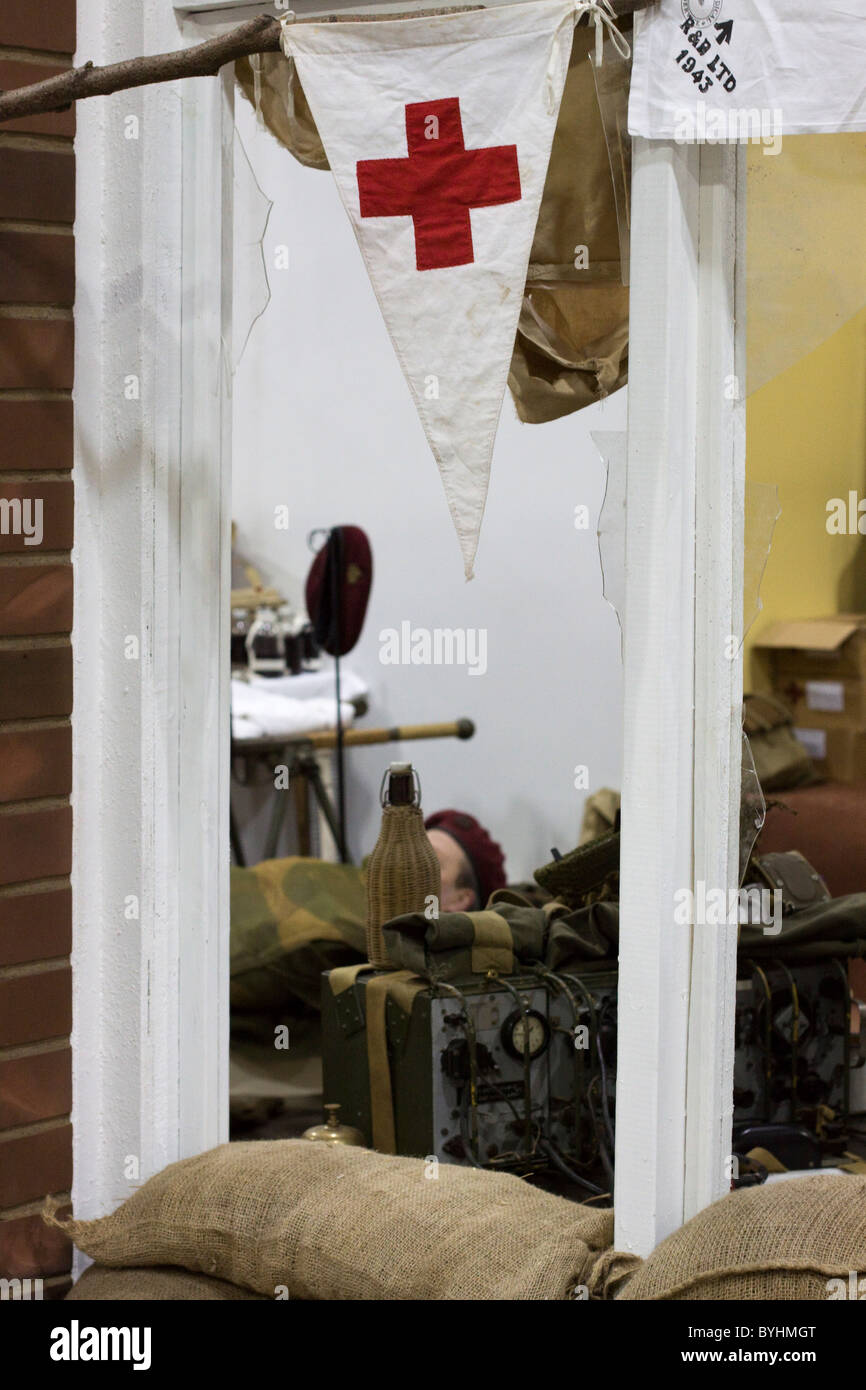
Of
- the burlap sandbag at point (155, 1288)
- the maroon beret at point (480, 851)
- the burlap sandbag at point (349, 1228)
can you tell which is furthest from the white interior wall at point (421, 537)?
the burlap sandbag at point (155, 1288)

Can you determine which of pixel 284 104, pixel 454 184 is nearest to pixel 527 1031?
pixel 454 184

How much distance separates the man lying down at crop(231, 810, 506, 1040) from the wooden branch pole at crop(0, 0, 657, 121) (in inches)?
50.7

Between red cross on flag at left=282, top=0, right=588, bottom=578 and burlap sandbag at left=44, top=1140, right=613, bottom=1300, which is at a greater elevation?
red cross on flag at left=282, top=0, right=588, bottom=578

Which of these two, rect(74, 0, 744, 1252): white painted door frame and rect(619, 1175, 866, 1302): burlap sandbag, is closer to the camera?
rect(619, 1175, 866, 1302): burlap sandbag

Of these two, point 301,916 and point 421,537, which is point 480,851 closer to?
point 301,916

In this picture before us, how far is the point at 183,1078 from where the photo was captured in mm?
2084

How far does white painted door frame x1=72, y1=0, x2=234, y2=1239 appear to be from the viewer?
2.00 meters

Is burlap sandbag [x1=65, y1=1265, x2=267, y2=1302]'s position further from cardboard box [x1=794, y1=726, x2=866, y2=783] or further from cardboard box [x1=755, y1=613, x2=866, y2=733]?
cardboard box [x1=755, y1=613, x2=866, y2=733]

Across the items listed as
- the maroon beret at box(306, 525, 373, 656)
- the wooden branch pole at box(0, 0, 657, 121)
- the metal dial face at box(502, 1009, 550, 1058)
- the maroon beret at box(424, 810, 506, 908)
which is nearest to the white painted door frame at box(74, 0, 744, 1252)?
the wooden branch pole at box(0, 0, 657, 121)

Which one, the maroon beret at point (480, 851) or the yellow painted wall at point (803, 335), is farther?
the maroon beret at point (480, 851)

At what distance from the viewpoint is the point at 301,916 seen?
3.25 meters

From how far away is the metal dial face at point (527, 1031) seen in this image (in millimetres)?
2152

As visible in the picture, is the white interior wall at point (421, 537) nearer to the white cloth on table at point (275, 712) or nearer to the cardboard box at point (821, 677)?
the white cloth on table at point (275, 712)

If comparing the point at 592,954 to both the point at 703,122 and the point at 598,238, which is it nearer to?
the point at 598,238
